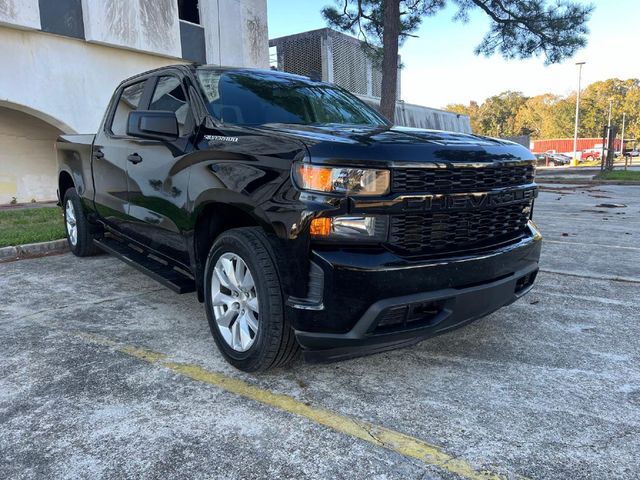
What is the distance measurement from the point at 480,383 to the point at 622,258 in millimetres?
3979

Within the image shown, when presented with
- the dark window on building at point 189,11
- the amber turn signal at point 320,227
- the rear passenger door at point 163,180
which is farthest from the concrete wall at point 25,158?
the amber turn signal at point 320,227

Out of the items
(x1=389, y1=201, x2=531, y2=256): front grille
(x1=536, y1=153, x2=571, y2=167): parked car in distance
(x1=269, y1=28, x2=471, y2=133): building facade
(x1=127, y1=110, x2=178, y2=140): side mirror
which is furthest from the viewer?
(x1=536, y1=153, x2=571, y2=167): parked car in distance

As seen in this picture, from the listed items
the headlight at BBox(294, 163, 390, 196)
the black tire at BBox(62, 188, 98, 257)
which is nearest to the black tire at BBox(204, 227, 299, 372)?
the headlight at BBox(294, 163, 390, 196)

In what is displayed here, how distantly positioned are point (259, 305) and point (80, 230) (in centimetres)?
397

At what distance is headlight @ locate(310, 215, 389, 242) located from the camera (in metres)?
2.39

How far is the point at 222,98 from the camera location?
3.45 meters

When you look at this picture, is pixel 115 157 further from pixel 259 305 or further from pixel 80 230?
pixel 259 305

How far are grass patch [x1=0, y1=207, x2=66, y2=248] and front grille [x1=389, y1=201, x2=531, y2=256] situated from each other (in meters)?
5.78

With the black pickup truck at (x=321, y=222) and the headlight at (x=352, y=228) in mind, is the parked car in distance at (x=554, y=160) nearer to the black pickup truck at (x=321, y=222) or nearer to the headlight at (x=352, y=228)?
the black pickup truck at (x=321, y=222)

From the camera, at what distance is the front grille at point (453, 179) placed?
2.46 m

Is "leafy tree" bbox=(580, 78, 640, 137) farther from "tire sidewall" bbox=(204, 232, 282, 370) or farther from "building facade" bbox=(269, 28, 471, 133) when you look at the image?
"tire sidewall" bbox=(204, 232, 282, 370)

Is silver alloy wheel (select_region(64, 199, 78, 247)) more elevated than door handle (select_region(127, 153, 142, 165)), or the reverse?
door handle (select_region(127, 153, 142, 165))

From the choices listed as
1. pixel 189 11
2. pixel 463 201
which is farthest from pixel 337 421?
pixel 189 11

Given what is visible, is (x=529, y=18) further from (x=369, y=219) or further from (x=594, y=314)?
(x=369, y=219)
